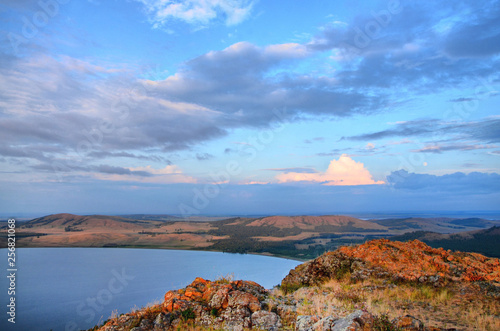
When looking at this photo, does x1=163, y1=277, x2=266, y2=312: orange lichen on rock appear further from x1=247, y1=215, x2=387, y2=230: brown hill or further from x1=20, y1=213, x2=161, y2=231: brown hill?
x1=20, y1=213, x2=161, y2=231: brown hill

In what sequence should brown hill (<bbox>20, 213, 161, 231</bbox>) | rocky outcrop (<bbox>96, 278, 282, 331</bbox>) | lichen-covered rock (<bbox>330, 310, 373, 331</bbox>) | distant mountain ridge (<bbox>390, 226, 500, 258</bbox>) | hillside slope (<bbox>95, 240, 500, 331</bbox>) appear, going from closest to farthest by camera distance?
lichen-covered rock (<bbox>330, 310, 373, 331</bbox>), hillside slope (<bbox>95, 240, 500, 331</bbox>), rocky outcrop (<bbox>96, 278, 282, 331</bbox>), distant mountain ridge (<bbox>390, 226, 500, 258</bbox>), brown hill (<bbox>20, 213, 161, 231</bbox>)

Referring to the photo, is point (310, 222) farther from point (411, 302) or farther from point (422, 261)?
point (411, 302)

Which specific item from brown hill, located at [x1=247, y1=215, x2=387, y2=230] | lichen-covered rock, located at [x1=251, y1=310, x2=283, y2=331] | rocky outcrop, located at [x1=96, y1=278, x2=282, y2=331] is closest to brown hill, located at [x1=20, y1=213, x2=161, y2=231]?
brown hill, located at [x1=247, y1=215, x2=387, y2=230]

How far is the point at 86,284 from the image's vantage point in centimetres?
5162

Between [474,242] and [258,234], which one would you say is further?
[258,234]

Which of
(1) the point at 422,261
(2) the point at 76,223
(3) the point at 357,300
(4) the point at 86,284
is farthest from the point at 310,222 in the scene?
(3) the point at 357,300

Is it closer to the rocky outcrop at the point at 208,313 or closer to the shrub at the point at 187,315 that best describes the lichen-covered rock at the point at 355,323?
the rocky outcrop at the point at 208,313

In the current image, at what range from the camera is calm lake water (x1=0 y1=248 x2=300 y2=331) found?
33281 millimetres

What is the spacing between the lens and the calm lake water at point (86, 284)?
3328cm

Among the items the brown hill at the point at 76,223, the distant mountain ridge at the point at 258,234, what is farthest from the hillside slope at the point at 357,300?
the brown hill at the point at 76,223

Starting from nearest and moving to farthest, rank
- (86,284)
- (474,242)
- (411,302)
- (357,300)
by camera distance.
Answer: (411,302), (357,300), (86,284), (474,242)

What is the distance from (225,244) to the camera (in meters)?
110

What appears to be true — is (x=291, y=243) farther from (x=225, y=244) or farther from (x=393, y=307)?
(x=393, y=307)

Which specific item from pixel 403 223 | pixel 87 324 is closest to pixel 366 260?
pixel 87 324
